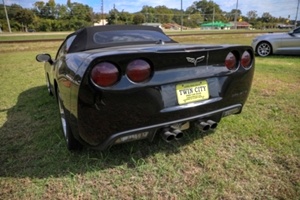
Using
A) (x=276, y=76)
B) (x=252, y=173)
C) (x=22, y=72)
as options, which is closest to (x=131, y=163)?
(x=252, y=173)

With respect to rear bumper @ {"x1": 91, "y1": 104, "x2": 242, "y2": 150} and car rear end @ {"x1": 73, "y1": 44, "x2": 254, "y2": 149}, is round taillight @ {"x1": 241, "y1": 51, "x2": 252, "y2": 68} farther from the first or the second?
rear bumper @ {"x1": 91, "y1": 104, "x2": 242, "y2": 150}

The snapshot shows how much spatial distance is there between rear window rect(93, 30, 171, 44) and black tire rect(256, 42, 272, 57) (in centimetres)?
732

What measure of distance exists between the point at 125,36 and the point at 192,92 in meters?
1.58

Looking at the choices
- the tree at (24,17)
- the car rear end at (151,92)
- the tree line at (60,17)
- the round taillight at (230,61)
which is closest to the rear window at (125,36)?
the car rear end at (151,92)

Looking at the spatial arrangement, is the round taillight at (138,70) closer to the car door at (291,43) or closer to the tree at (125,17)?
the car door at (291,43)

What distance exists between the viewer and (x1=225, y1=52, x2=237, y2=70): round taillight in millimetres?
2516

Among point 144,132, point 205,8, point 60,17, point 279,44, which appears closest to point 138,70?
point 144,132

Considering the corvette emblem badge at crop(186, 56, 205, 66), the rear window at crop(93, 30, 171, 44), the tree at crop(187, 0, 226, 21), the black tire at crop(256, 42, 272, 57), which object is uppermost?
the tree at crop(187, 0, 226, 21)

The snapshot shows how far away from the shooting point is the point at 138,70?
201cm

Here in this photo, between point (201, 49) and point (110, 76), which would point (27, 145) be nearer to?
point (110, 76)

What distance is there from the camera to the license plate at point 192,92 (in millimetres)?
2221

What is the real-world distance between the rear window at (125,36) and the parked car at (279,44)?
7.30m

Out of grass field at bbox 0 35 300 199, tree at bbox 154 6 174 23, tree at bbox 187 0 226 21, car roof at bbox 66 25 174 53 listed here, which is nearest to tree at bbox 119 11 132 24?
tree at bbox 154 6 174 23

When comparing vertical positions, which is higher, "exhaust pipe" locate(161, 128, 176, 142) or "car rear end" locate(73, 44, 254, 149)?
"car rear end" locate(73, 44, 254, 149)
